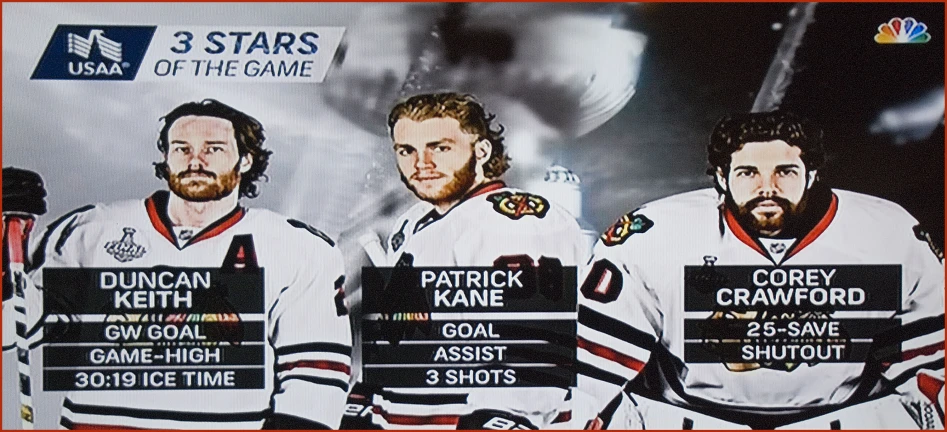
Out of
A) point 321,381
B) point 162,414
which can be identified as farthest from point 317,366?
point 162,414

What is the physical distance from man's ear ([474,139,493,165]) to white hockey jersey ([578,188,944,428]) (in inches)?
13.2

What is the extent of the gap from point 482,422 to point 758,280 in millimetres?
738

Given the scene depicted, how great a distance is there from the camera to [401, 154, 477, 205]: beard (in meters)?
2.32

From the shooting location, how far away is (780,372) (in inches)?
93.2

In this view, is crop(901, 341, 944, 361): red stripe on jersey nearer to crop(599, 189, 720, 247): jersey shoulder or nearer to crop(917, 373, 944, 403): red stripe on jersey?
crop(917, 373, 944, 403): red stripe on jersey

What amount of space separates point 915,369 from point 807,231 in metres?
0.43

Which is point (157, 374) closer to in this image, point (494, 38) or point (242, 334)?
point (242, 334)

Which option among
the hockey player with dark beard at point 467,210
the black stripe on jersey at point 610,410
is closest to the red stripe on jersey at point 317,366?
the hockey player with dark beard at point 467,210

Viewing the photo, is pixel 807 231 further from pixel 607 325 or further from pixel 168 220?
pixel 168 220

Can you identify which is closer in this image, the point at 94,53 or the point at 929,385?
the point at 94,53

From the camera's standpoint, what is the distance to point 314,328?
233 centimetres

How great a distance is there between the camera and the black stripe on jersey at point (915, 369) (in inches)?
93.8

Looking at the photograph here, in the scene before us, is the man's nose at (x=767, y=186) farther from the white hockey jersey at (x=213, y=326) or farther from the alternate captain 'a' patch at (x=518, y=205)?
the white hockey jersey at (x=213, y=326)

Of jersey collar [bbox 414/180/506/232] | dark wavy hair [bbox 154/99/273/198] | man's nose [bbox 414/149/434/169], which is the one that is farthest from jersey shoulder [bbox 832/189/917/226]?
dark wavy hair [bbox 154/99/273/198]
